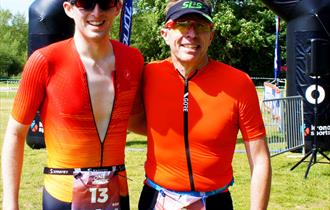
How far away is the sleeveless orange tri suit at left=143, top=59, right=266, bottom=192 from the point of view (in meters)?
2.46

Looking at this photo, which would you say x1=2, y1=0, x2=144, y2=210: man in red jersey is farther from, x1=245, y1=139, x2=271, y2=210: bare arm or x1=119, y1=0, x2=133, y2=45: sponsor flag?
x1=119, y1=0, x2=133, y2=45: sponsor flag

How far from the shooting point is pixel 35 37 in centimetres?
943

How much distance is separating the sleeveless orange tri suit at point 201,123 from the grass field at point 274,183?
12.2 feet

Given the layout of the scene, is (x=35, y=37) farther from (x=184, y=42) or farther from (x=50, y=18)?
(x=184, y=42)

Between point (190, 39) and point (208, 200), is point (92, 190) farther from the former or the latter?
point (190, 39)

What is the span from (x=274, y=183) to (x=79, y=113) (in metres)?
5.52

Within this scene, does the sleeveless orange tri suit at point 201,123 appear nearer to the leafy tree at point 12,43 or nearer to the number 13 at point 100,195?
the number 13 at point 100,195

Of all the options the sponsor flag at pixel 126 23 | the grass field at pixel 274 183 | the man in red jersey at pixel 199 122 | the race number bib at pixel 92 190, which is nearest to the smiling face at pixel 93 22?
the man in red jersey at pixel 199 122

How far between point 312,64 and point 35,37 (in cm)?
504

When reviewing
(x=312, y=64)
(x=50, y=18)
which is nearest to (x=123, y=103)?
(x=312, y=64)

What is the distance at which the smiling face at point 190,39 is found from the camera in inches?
95.8

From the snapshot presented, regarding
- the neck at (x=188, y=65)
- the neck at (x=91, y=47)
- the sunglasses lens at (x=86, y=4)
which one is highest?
the sunglasses lens at (x=86, y=4)

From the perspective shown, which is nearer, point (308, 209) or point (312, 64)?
point (308, 209)

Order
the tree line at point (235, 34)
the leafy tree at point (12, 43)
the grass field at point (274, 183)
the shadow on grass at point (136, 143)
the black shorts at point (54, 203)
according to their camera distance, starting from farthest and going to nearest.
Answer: the leafy tree at point (12, 43)
the tree line at point (235, 34)
the shadow on grass at point (136, 143)
the grass field at point (274, 183)
the black shorts at point (54, 203)
